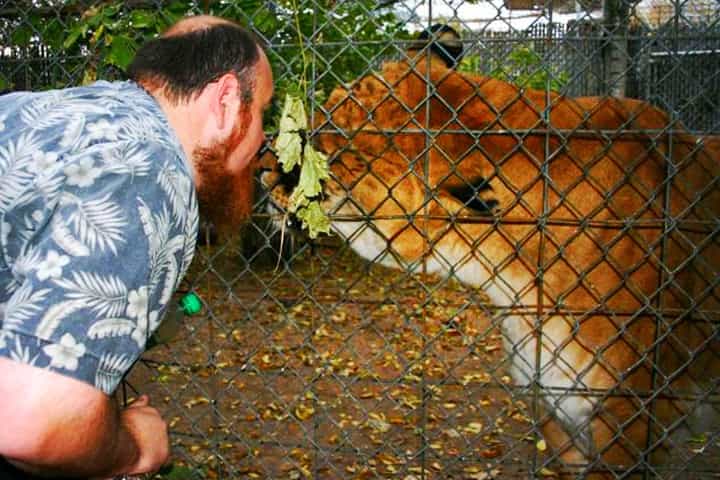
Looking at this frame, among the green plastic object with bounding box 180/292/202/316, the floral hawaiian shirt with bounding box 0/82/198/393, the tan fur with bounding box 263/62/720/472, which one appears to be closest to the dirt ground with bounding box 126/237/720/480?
the tan fur with bounding box 263/62/720/472

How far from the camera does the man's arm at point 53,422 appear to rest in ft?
4.12

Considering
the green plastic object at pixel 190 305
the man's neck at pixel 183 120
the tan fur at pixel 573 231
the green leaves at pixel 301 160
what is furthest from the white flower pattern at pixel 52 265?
the tan fur at pixel 573 231

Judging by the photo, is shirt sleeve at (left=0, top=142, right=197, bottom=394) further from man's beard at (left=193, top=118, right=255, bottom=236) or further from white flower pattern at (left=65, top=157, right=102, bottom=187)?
man's beard at (left=193, top=118, right=255, bottom=236)

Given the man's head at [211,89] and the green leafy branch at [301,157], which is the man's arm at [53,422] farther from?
the green leafy branch at [301,157]

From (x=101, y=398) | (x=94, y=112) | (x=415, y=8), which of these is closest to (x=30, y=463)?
(x=101, y=398)

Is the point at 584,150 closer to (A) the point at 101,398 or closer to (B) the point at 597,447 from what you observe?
(B) the point at 597,447

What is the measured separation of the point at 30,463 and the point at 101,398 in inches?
6.4

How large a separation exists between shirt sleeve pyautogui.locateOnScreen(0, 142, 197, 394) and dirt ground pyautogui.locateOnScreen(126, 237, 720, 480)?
5.63 feet

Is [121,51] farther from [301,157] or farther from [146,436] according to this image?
[146,436]

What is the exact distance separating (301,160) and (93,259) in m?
1.76

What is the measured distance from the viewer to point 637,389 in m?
3.30

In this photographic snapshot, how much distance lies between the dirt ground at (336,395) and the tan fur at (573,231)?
0.78 ft

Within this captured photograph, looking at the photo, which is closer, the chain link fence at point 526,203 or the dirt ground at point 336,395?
the chain link fence at point 526,203

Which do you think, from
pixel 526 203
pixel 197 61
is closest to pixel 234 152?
pixel 197 61
